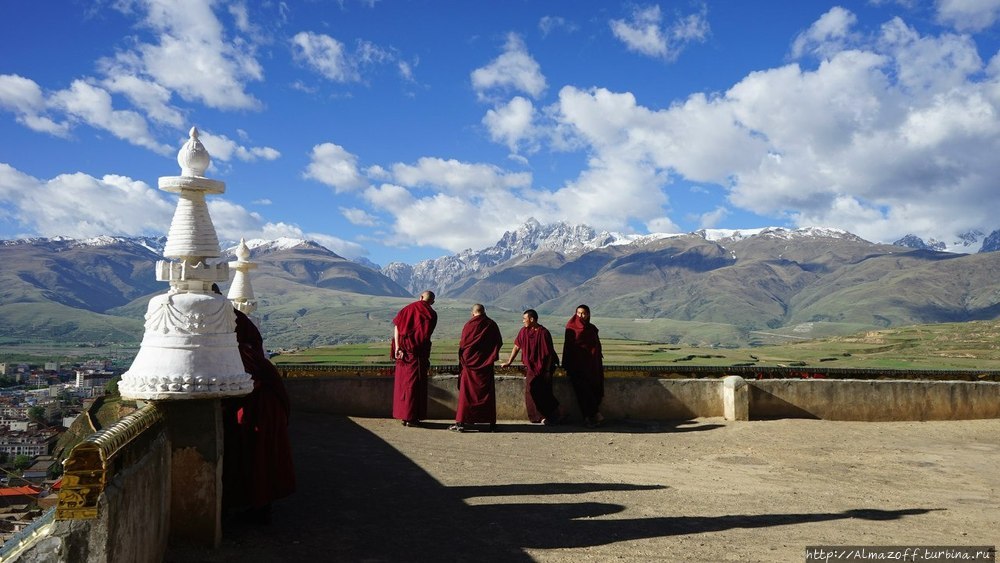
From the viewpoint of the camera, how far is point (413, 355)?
38.8 ft

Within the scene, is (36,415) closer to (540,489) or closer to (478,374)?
(478,374)

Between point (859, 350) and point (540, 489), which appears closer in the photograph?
point (540, 489)

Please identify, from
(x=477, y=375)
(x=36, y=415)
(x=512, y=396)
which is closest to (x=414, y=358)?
(x=477, y=375)

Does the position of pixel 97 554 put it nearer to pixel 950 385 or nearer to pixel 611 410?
pixel 611 410

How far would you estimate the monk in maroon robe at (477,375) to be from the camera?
11.8 m

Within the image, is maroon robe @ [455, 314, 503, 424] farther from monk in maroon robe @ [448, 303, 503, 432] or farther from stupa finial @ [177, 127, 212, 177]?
stupa finial @ [177, 127, 212, 177]

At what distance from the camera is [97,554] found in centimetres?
335

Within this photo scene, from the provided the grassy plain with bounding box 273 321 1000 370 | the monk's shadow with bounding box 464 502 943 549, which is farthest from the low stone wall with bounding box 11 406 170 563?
the grassy plain with bounding box 273 321 1000 370

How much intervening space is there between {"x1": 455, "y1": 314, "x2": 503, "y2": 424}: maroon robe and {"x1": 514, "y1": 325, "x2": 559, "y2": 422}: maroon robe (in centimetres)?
68

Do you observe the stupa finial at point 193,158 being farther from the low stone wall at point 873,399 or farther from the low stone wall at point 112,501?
the low stone wall at point 873,399

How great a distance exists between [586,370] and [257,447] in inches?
305

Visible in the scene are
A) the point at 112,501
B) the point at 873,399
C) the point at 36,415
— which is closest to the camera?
the point at 112,501

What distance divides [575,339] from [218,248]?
27.3 feet

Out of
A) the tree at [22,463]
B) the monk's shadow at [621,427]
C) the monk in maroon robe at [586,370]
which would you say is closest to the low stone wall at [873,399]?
the monk's shadow at [621,427]
